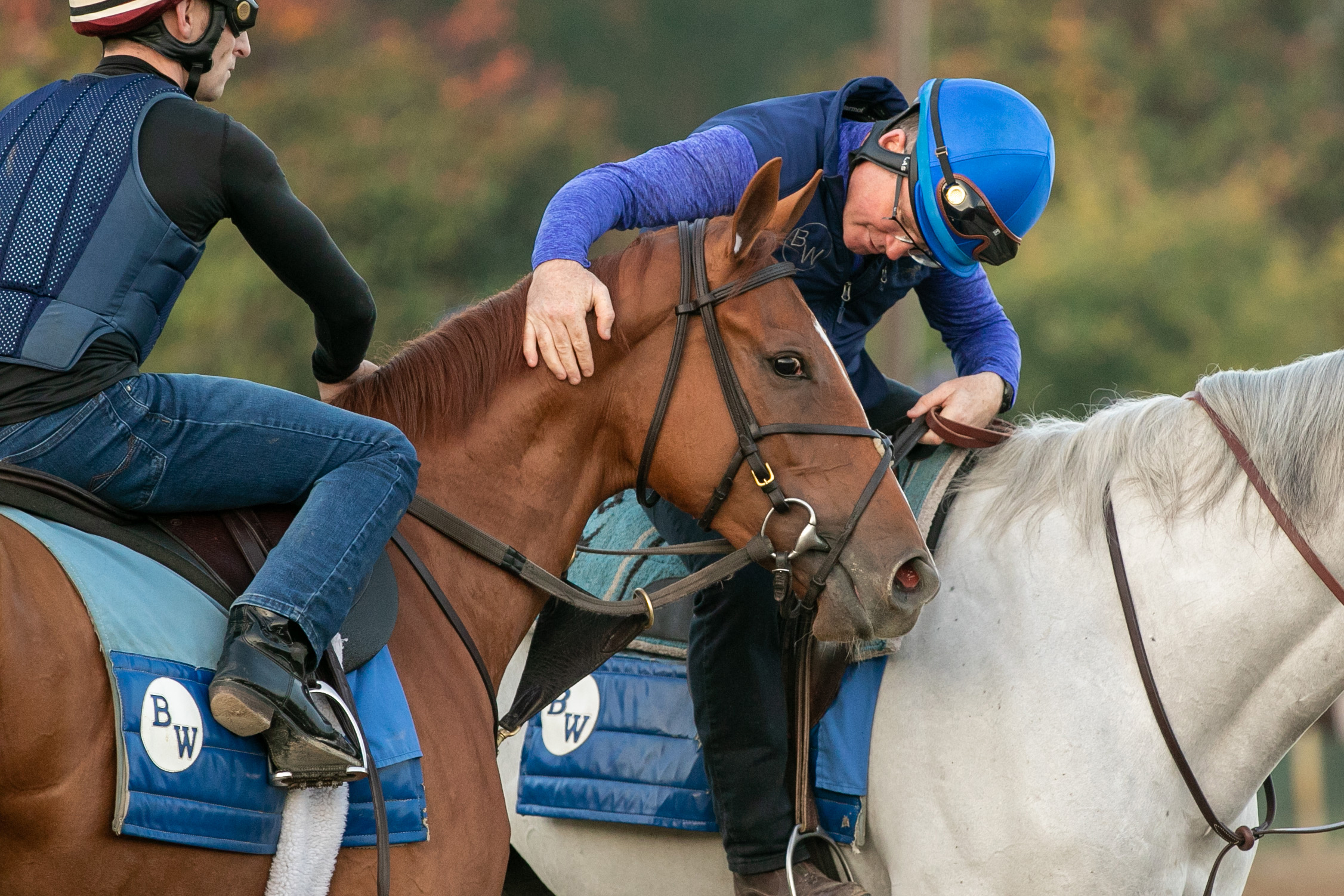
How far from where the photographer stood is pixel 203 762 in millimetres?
2334

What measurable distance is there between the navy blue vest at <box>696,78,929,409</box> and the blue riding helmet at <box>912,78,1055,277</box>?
270mm

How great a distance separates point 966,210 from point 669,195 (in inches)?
30.0

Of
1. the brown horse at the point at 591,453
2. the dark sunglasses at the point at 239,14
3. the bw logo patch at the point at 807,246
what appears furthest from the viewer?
the bw logo patch at the point at 807,246

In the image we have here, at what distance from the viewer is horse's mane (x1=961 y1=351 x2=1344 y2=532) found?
128 inches

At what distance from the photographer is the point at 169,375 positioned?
260 cm

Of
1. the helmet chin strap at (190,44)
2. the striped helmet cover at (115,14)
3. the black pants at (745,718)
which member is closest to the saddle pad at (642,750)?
the black pants at (745,718)

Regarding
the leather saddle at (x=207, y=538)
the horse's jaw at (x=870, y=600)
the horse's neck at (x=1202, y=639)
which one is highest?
the leather saddle at (x=207, y=538)

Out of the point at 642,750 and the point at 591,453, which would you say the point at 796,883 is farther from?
the point at 591,453

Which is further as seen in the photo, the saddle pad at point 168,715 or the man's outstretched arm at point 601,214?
the man's outstretched arm at point 601,214

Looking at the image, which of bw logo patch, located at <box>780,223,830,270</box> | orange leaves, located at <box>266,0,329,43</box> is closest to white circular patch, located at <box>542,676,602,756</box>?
bw logo patch, located at <box>780,223,830,270</box>

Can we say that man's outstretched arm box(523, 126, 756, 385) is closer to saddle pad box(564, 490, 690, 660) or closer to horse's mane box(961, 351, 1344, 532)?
saddle pad box(564, 490, 690, 660)

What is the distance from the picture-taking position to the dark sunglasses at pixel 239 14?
2717mm

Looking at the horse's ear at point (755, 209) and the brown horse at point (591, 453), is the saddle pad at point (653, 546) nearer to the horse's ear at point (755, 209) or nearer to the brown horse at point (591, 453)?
the brown horse at point (591, 453)

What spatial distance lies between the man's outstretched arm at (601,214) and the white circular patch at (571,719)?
1284 millimetres
